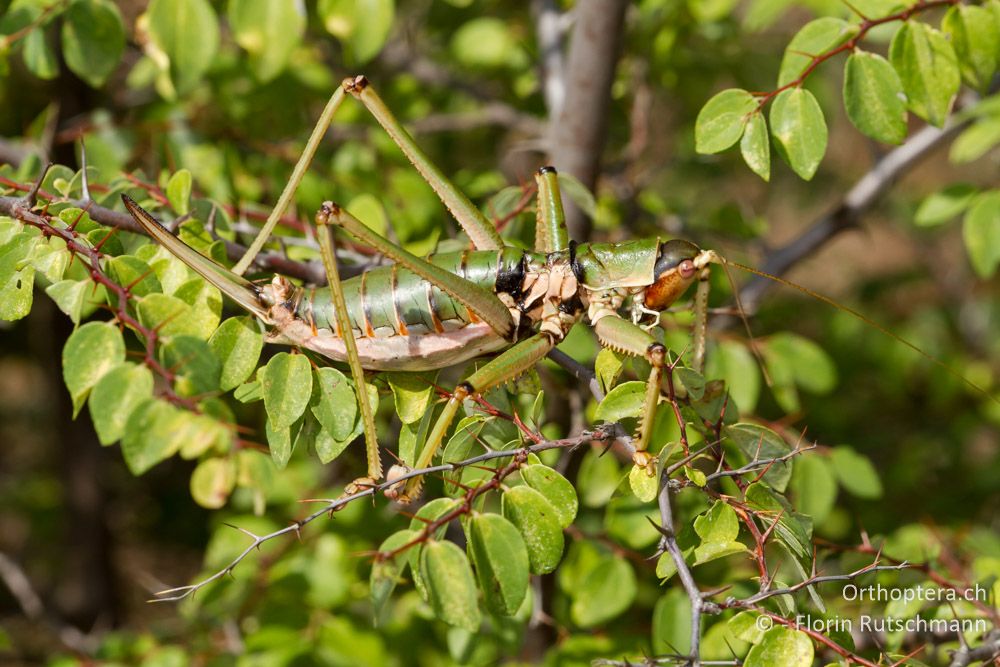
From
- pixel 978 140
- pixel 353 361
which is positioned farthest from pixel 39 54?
pixel 978 140

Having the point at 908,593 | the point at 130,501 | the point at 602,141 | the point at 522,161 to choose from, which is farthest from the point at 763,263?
the point at 130,501

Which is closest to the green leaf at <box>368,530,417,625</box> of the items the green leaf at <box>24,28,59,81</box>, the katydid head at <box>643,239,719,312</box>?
the katydid head at <box>643,239,719,312</box>

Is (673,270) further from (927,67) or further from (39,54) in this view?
(39,54)

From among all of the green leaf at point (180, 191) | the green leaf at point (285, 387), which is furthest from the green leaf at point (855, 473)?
the green leaf at point (180, 191)

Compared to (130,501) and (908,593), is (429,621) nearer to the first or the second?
(908,593)

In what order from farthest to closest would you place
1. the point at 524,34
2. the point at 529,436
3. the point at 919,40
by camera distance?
the point at 524,34
the point at 919,40
the point at 529,436

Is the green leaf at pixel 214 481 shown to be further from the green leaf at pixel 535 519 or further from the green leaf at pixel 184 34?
the green leaf at pixel 184 34

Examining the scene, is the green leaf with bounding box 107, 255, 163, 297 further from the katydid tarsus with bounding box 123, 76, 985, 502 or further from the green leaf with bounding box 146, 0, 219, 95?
the green leaf with bounding box 146, 0, 219, 95
